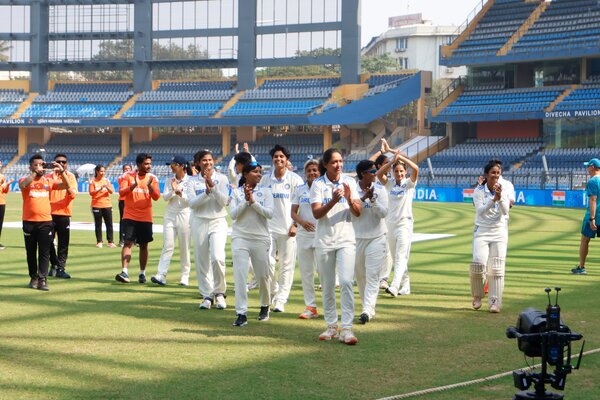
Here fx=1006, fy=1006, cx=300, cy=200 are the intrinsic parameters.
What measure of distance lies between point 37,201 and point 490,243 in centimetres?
643

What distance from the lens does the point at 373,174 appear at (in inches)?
432

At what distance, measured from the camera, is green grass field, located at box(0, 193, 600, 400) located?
806cm

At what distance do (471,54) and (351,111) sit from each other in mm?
8484

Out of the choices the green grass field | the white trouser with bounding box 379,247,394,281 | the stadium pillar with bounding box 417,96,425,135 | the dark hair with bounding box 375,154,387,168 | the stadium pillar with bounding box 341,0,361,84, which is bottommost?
the green grass field

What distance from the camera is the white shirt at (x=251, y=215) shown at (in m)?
11.3

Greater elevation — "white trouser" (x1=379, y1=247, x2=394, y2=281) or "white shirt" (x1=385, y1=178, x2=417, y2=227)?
"white shirt" (x1=385, y1=178, x2=417, y2=227)

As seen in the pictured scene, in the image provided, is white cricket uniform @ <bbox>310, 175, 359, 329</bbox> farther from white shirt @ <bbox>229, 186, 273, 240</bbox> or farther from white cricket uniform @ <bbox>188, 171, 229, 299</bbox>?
white cricket uniform @ <bbox>188, 171, 229, 299</bbox>

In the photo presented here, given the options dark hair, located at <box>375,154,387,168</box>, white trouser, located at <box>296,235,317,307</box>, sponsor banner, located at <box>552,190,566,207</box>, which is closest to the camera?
white trouser, located at <box>296,235,317,307</box>

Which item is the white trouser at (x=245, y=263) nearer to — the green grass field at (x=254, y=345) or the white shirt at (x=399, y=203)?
the green grass field at (x=254, y=345)

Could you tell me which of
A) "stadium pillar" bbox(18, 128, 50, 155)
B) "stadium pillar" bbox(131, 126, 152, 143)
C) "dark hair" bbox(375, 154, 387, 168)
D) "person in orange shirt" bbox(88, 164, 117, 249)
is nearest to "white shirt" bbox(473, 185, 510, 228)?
"dark hair" bbox(375, 154, 387, 168)

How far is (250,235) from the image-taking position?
37.1 ft

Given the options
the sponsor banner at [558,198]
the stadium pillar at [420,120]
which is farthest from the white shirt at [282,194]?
the stadium pillar at [420,120]

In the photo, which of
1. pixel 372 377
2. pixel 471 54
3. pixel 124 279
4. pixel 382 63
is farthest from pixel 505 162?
pixel 382 63

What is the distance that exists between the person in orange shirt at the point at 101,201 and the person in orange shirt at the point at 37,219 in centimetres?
703
